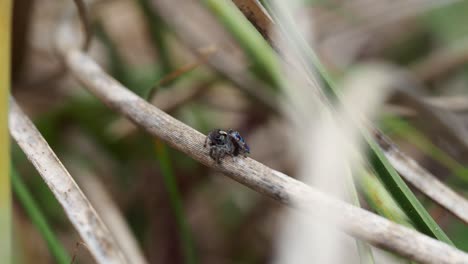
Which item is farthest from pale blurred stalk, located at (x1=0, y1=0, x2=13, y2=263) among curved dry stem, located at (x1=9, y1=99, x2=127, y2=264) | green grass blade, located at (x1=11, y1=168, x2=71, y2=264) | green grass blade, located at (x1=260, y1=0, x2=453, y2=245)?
green grass blade, located at (x1=260, y1=0, x2=453, y2=245)

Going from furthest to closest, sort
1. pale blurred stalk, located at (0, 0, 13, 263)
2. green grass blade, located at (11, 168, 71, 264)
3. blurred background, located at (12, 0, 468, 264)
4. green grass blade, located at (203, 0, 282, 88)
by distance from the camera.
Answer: blurred background, located at (12, 0, 468, 264) < green grass blade, located at (203, 0, 282, 88) < green grass blade, located at (11, 168, 71, 264) < pale blurred stalk, located at (0, 0, 13, 263)

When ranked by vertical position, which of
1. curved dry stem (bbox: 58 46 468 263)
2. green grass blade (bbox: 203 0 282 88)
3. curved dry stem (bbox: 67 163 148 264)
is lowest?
curved dry stem (bbox: 67 163 148 264)

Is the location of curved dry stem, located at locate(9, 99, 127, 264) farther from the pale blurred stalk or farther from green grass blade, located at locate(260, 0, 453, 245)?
green grass blade, located at locate(260, 0, 453, 245)

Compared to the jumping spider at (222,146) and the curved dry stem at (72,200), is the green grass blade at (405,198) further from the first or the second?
the curved dry stem at (72,200)

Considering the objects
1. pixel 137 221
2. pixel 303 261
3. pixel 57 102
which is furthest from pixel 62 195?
pixel 57 102

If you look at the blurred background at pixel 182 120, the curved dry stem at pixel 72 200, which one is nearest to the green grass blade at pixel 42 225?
the curved dry stem at pixel 72 200

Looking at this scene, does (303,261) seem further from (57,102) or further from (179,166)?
(57,102)

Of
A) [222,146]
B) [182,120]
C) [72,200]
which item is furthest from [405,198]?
[182,120]
